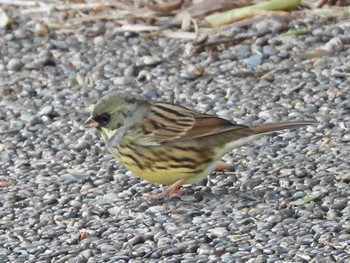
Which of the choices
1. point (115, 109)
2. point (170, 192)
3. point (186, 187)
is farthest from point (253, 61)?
point (170, 192)

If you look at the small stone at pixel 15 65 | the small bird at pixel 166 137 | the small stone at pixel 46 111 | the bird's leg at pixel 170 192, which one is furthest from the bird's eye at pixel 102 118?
the small stone at pixel 15 65

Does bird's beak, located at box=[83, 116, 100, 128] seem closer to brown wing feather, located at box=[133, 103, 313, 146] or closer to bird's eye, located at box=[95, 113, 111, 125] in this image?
bird's eye, located at box=[95, 113, 111, 125]

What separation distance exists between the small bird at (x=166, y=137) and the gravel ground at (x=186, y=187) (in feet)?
0.57

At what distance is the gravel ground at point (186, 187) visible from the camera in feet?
22.4

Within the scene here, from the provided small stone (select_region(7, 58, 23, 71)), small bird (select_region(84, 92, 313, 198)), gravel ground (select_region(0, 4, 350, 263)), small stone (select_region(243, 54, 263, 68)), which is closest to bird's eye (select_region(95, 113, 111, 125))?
small bird (select_region(84, 92, 313, 198))

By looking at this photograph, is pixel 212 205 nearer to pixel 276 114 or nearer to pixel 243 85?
pixel 276 114

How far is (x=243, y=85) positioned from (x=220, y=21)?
1.14 meters

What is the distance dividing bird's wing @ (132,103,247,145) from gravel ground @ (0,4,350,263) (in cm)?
34

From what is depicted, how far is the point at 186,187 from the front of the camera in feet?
25.9

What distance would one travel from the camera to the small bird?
7.59 m

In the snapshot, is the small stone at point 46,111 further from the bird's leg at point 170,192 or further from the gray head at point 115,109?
the bird's leg at point 170,192

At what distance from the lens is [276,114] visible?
8.79 meters

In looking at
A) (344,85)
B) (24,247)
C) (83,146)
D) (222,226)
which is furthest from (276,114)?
(24,247)

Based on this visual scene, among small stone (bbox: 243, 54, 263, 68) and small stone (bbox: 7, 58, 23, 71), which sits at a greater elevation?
small stone (bbox: 7, 58, 23, 71)
